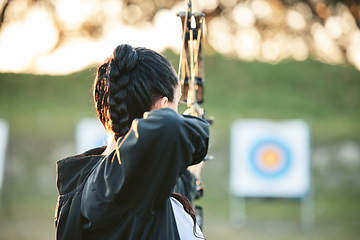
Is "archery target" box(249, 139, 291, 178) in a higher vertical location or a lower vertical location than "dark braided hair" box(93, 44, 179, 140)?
lower

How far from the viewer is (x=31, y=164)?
17.8ft

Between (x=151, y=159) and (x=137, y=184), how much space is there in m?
0.05

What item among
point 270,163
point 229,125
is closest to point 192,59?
point 270,163

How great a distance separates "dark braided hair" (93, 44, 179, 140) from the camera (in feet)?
2.41

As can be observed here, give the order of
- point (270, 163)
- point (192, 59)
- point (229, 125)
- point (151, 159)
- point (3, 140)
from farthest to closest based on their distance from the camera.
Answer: point (229, 125) → point (3, 140) → point (270, 163) → point (192, 59) → point (151, 159)

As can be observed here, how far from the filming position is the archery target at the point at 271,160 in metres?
4.80

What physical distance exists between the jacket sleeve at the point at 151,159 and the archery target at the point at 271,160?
13.8 feet

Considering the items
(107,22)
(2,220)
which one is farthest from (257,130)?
(2,220)

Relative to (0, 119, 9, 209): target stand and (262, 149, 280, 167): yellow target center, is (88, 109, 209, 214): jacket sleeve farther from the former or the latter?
(0, 119, 9, 209): target stand

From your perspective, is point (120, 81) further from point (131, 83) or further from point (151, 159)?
point (151, 159)

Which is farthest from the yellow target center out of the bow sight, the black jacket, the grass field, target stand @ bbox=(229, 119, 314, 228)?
the black jacket

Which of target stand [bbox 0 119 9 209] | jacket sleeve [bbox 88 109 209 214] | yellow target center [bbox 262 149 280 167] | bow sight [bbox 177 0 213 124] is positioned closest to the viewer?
jacket sleeve [bbox 88 109 209 214]

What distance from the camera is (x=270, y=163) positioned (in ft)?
15.6

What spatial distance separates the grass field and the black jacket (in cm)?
401
